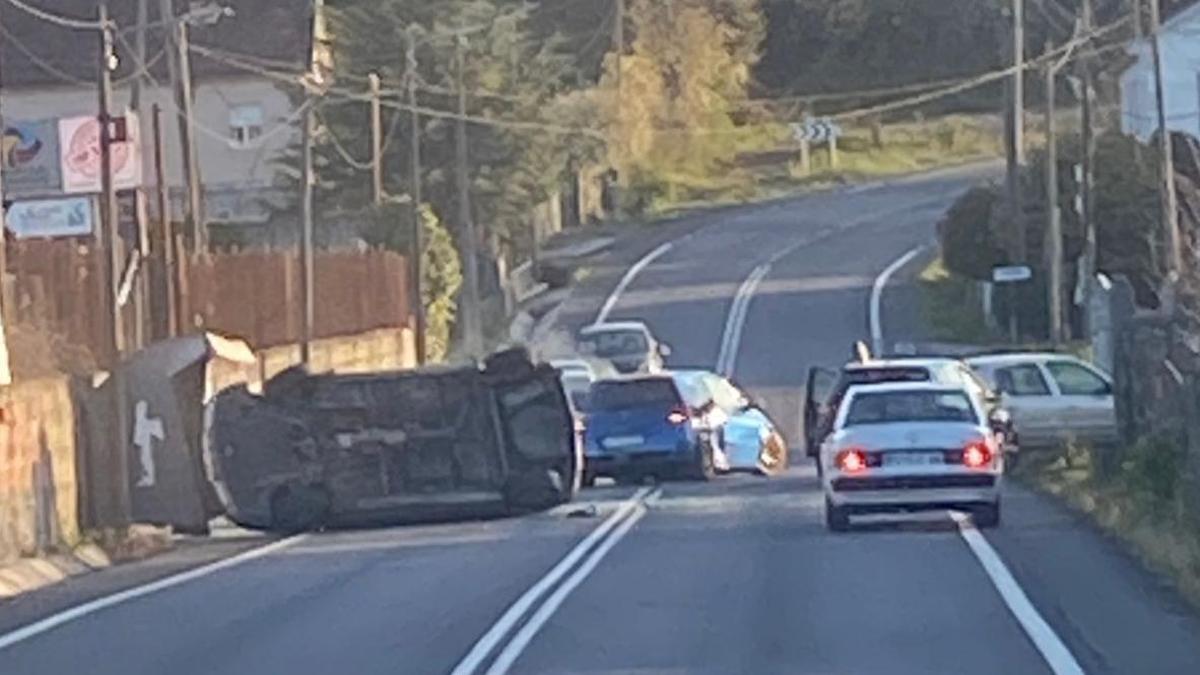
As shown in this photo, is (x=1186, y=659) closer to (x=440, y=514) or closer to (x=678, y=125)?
(x=440, y=514)

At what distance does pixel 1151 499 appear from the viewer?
96.3 feet

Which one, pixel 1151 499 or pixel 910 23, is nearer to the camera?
pixel 1151 499

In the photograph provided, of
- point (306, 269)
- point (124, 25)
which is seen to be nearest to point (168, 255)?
point (306, 269)

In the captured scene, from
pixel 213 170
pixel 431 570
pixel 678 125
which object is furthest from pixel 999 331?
pixel 431 570

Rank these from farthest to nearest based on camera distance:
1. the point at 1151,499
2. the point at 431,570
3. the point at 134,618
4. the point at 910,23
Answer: the point at 910,23 < the point at 1151,499 < the point at 431,570 < the point at 134,618

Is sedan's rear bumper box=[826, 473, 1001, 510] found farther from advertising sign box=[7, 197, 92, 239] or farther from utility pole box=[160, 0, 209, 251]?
advertising sign box=[7, 197, 92, 239]

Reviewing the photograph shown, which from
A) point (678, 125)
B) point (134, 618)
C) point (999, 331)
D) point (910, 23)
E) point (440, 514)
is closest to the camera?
point (134, 618)

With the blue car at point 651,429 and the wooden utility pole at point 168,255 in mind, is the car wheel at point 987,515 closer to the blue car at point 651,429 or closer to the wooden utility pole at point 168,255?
the blue car at point 651,429

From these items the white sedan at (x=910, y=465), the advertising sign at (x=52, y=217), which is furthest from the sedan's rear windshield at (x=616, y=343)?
the white sedan at (x=910, y=465)

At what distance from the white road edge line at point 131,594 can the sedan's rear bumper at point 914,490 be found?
565cm

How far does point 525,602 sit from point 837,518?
24.6 ft

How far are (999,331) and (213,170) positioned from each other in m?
23.0

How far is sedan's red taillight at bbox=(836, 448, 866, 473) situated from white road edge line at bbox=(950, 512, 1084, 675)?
1129 millimetres

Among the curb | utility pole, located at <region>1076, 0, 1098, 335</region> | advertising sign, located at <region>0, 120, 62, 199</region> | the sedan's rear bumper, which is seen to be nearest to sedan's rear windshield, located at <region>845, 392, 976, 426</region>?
the sedan's rear bumper
